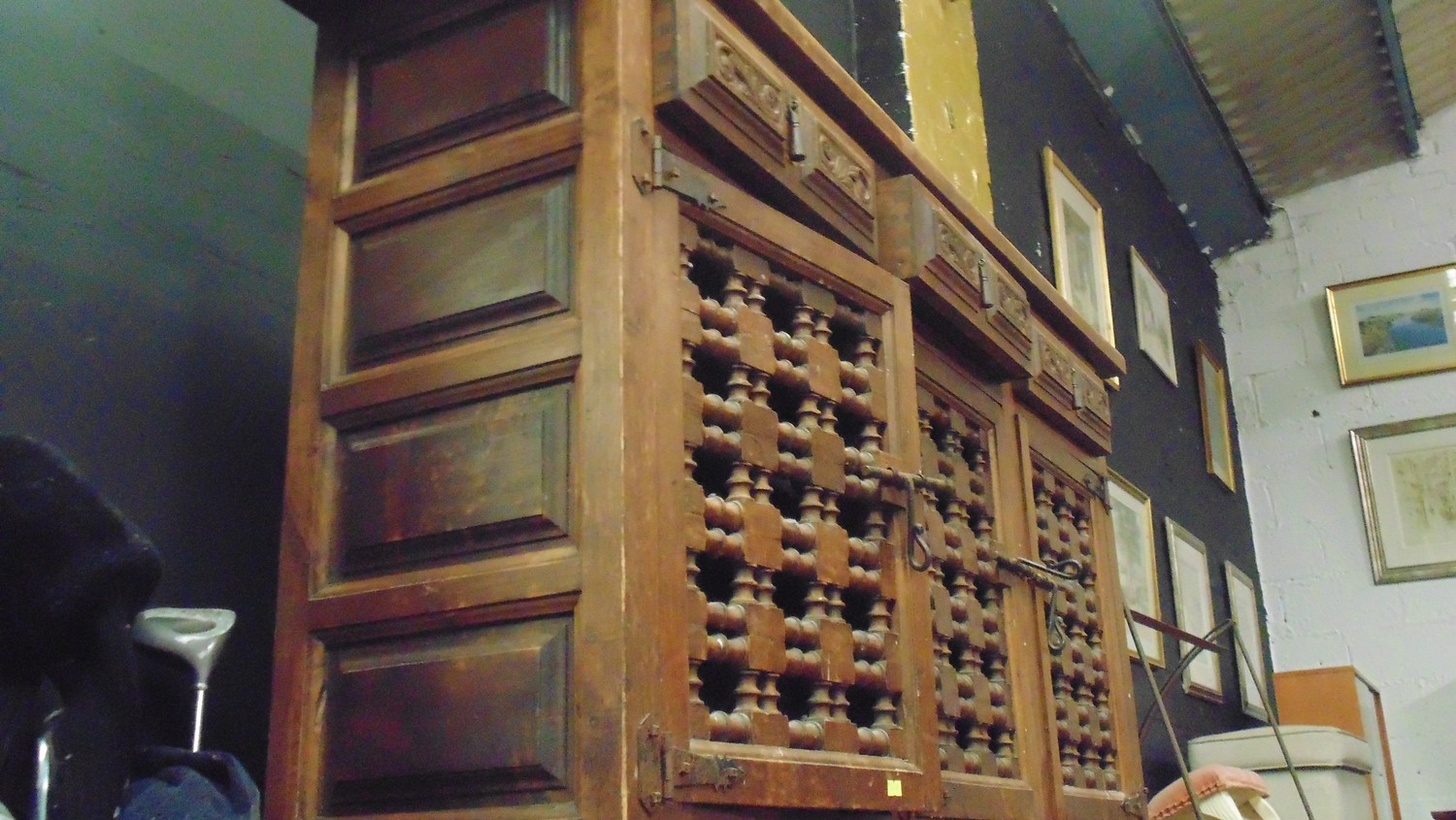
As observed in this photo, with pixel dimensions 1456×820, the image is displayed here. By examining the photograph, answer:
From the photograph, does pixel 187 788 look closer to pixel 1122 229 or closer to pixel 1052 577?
pixel 1052 577

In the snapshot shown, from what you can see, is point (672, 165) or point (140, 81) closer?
point (672, 165)

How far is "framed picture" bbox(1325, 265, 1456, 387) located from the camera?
702cm

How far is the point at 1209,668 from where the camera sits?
18.6 ft

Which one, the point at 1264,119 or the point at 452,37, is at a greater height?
the point at 1264,119

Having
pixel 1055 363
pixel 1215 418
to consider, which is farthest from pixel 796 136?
pixel 1215 418

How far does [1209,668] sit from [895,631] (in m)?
4.16

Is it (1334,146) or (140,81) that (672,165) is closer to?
(140,81)

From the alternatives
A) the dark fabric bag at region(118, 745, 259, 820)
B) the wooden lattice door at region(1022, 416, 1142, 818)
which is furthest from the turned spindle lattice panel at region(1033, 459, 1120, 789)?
the dark fabric bag at region(118, 745, 259, 820)

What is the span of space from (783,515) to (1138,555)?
11.0 feet

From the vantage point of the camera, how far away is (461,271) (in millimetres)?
1727

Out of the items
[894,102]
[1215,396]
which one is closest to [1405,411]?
[1215,396]

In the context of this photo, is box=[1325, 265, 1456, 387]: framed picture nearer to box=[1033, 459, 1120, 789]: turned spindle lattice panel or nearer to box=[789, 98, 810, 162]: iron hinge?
box=[1033, 459, 1120, 789]: turned spindle lattice panel

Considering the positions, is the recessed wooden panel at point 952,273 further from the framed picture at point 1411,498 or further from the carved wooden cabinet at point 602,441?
the framed picture at point 1411,498

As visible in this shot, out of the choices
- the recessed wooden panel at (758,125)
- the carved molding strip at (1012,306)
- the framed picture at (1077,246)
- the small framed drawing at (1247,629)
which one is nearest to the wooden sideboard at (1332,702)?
the small framed drawing at (1247,629)
